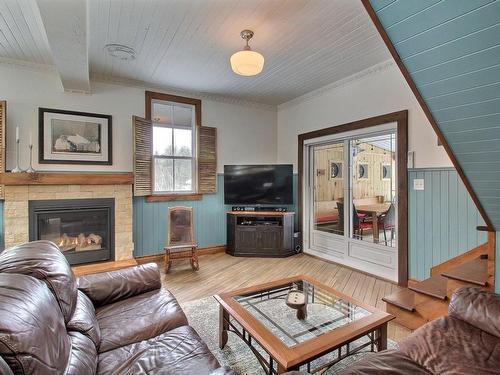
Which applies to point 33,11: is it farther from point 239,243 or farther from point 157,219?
point 239,243

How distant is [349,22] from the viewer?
8.11 feet

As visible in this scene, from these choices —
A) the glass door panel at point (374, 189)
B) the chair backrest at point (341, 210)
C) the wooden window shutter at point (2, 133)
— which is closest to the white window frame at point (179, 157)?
the wooden window shutter at point (2, 133)

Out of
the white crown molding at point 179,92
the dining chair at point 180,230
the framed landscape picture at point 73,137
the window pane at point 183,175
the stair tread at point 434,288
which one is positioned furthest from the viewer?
the window pane at point 183,175

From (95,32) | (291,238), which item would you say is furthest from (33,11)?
(291,238)

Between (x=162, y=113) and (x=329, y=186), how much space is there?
2967 mm

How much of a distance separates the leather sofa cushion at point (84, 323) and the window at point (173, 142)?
2730 millimetres

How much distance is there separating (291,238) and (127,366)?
3520 millimetres

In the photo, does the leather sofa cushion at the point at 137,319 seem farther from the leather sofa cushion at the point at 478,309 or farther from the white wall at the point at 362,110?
the white wall at the point at 362,110

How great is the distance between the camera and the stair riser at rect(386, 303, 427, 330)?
2.26m

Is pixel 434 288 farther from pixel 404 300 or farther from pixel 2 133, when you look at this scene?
pixel 2 133

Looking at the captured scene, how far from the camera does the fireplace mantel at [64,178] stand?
301cm

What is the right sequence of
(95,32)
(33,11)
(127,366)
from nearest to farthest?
(127,366) → (33,11) → (95,32)

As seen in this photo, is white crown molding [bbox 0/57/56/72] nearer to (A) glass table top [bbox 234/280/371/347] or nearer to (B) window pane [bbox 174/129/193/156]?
(B) window pane [bbox 174/129/193/156]

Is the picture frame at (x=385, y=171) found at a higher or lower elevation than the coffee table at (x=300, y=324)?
higher
